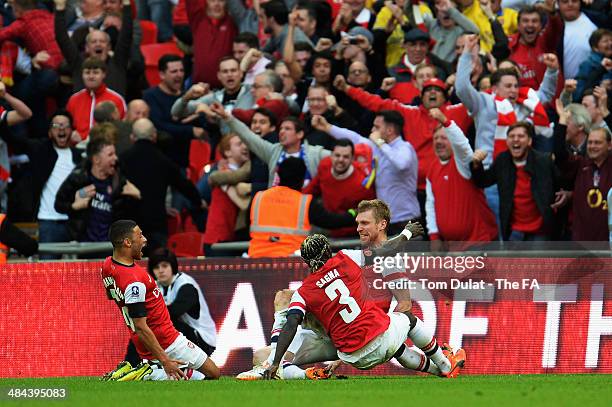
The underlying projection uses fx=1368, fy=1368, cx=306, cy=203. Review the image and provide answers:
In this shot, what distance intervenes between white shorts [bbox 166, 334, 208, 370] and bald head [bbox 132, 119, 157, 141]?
447cm

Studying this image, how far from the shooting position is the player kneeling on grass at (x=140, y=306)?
12.3 m

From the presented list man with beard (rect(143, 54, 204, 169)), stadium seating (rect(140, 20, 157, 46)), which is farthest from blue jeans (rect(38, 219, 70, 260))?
stadium seating (rect(140, 20, 157, 46))

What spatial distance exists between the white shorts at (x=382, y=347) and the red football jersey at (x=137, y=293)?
1.71m

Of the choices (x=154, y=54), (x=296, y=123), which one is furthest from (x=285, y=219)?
(x=154, y=54)

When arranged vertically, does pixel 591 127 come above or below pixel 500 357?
above

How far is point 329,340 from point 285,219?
279 centimetres

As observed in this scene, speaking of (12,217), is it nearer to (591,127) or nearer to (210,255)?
(210,255)

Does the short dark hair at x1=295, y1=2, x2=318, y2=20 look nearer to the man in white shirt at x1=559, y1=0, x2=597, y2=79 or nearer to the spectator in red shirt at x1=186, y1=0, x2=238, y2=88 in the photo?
the spectator in red shirt at x1=186, y1=0, x2=238, y2=88

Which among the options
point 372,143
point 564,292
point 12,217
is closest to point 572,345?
point 564,292

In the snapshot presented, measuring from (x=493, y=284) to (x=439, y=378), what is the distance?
2.14 meters

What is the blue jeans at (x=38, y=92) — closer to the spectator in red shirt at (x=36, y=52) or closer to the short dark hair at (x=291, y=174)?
the spectator in red shirt at (x=36, y=52)

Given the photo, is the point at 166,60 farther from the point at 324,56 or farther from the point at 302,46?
the point at 324,56

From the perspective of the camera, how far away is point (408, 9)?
19.5 metres

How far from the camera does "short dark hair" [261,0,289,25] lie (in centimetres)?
1933
